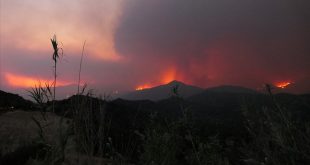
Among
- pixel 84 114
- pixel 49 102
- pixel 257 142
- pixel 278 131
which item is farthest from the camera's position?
pixel 84 114

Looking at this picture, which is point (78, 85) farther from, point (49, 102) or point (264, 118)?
point (264, 118)

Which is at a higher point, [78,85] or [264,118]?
[78,85]

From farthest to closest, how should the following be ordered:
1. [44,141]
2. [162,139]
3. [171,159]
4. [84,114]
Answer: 1. [162,139]
2. [171,159]
3. [84,114]
4. [44,141]

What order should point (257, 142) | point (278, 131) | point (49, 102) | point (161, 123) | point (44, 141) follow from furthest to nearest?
point (161, 123), point (257, 142), point (49, 102), point (278, 131), point (44, 141)

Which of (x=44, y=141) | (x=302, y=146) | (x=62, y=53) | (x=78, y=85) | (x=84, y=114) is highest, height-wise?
(x=62, y=53)

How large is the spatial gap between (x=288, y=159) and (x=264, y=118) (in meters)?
1.05

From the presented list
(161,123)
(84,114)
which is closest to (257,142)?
(84,114)

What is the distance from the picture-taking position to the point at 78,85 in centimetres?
323

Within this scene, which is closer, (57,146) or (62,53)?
(57,146)

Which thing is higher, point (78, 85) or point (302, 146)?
point (78, 85)

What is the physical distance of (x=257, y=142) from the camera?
341cm

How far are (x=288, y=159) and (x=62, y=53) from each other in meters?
2.13

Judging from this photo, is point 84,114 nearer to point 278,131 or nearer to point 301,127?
point 278,131

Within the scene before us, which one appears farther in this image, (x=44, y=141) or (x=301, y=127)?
(x=301, y=127)
